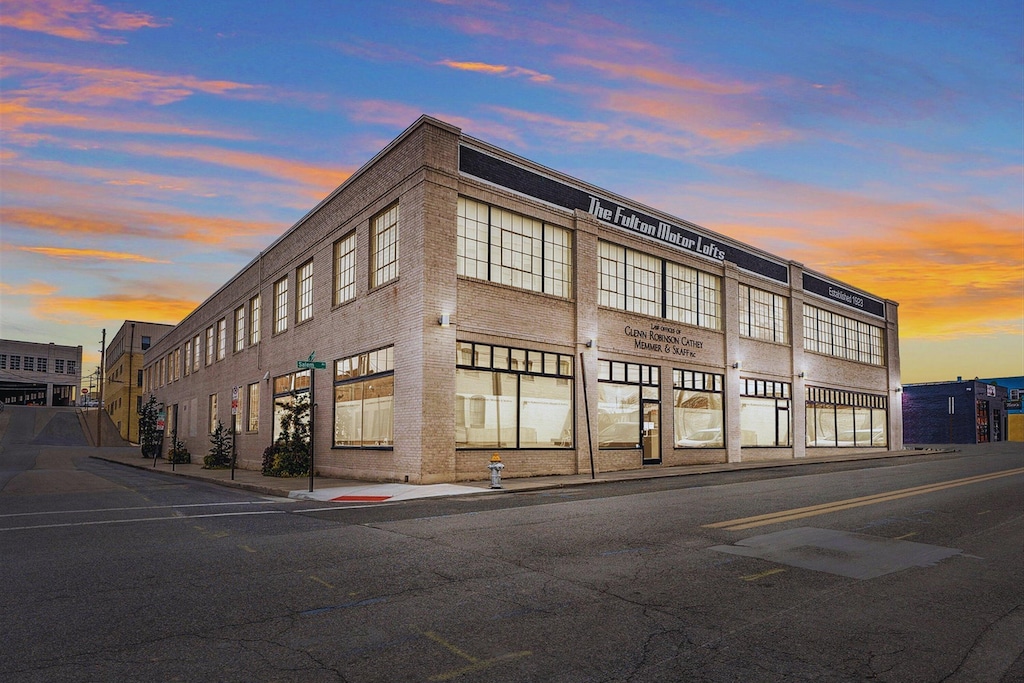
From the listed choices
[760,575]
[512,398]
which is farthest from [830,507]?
[512,398]

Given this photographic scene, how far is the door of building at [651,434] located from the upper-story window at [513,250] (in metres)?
6.16

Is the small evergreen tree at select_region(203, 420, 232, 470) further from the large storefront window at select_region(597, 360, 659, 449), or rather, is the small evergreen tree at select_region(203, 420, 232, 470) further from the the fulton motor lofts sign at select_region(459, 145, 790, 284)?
the the fulton motor lofts sign at select_region(459, 145, 790, 284)

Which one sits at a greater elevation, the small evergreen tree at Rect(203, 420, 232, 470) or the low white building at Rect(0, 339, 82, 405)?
the low white building at Rect(0, 339, 82, 405)

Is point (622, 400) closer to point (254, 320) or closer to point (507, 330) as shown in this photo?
point (507, 330)

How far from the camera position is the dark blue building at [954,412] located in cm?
7106

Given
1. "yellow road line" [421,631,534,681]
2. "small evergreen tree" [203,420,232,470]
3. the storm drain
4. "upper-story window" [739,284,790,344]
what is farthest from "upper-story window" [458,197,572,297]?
"small evergreen tree" [203,420,232,470]

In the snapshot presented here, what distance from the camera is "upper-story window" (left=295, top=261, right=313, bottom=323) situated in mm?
28969

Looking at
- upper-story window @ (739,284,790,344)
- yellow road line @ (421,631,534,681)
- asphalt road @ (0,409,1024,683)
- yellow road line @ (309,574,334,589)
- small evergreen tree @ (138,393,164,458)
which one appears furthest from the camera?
small evergreen tree @ (138,393,164,458)

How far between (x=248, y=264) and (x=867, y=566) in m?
33.7

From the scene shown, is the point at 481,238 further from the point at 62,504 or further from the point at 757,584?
the point at 757,584

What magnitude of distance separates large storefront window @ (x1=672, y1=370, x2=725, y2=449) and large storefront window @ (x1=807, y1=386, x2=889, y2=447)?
30.2 ft

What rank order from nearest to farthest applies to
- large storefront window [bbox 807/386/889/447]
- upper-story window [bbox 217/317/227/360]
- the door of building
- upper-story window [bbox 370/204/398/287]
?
upper-story window [bbox 370/204/398/287] < the door of building < large storefront window [bbox 807/386/889/447] < upper-story window [bbox 217/317/227/360]

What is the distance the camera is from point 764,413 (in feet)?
113

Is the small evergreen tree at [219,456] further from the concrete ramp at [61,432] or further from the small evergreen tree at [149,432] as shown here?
the concrete ramp at [61,432]
